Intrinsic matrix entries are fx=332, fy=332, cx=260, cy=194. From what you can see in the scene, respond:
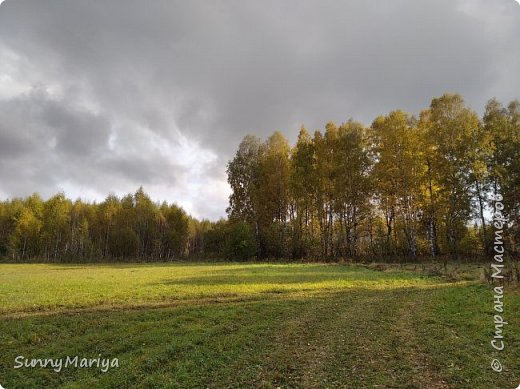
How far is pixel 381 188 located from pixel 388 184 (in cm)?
147

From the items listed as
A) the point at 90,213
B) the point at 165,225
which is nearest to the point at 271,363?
the point at 165,225

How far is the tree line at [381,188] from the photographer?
125 feet

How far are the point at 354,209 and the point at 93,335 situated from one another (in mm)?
42907

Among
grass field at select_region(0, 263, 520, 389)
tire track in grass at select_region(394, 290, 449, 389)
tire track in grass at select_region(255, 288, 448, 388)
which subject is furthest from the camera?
grass field at select_region(0, 263, 520, 389)

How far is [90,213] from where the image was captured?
97500 mm

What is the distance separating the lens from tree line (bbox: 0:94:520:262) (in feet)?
125

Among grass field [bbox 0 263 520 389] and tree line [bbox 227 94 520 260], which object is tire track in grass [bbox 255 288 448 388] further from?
tree line [bbox 227 94 520 260]

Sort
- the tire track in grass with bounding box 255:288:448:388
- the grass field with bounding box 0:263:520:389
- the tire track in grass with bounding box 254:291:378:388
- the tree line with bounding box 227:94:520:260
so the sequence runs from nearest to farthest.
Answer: the tire track in grass with bounding box 255:288:448:388
the tire track in grass with bounding box 254:291:378:388
the grass field with bounding box 0:263:520:389
the tree line with bounding box 227:94:520:260

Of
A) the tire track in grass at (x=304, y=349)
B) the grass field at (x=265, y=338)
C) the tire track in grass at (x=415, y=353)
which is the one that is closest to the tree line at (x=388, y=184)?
the grass field at (x=265, y=338)

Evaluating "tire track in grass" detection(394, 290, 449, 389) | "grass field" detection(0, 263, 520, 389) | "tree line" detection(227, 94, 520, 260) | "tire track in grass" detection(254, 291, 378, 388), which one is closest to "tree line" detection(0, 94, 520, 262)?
"tree line" detection(227, 94, 520, 260)

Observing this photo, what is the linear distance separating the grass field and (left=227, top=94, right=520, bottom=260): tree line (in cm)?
2388

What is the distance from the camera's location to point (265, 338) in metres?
11.8

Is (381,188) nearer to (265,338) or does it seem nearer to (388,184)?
(388,184)

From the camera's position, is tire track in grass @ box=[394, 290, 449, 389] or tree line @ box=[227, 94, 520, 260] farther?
tree line @ box=[227, 94, 520, 260]
